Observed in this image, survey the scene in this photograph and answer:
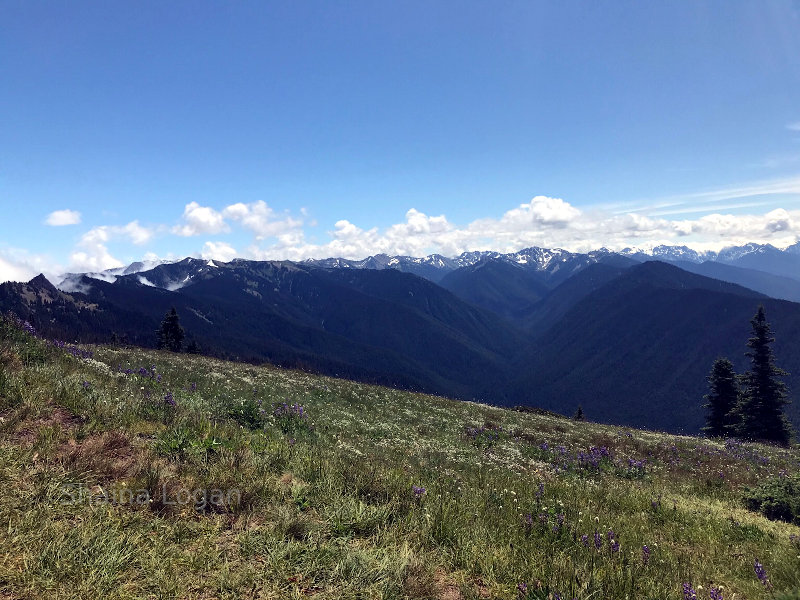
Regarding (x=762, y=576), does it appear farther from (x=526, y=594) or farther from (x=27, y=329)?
(x=27, y=329)

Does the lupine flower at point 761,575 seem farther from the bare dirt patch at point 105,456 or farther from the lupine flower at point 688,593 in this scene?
the bare dirt patch at point 105,456

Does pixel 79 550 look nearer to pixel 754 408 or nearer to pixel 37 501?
pixel 37 501

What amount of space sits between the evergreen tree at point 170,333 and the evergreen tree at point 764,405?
81.8m

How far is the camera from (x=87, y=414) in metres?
7.26

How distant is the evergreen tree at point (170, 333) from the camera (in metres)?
69.3

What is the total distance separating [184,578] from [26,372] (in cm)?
729

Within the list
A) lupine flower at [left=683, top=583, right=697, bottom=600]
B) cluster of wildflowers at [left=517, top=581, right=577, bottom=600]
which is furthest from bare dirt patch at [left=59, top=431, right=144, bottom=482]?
lupine flower at [left=683, top=583, right=697, bottom=600]

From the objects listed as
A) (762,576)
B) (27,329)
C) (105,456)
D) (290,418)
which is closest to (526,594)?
(762,576)

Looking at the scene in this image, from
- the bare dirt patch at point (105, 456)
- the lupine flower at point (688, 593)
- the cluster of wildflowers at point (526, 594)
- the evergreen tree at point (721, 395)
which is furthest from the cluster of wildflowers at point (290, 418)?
the evergreen tree at point (721, 395)

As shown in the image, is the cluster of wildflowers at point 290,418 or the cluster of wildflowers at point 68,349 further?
the cluster of wildflowers at point 68,349

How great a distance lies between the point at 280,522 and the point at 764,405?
2252 inches

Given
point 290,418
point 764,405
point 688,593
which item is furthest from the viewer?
point 764,405

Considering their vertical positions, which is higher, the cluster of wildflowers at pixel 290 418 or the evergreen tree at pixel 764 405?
the cluster of wildflowers at pixel 290 418

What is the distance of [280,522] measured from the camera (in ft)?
16.9
